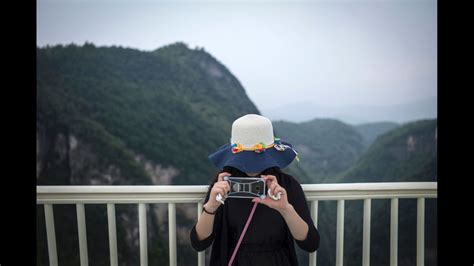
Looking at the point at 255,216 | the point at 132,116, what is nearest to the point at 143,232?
the point at 255,216

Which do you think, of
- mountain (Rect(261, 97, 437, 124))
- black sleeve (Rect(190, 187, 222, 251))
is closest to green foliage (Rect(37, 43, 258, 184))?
mountain (Rect(261, 97, 437, 124))

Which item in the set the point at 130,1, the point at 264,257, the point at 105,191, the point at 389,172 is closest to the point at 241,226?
the point at 264,257

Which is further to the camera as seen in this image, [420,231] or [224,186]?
[420,231]

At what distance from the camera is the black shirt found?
116cm

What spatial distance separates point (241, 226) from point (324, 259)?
16.5 feet

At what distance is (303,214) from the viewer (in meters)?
1.16

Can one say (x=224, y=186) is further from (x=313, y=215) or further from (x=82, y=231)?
(x=82, y=231)

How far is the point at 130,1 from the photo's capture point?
22.0ft

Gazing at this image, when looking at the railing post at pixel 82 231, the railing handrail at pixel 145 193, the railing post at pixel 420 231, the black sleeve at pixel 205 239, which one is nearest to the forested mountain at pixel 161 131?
the railing post at pixel 420 231

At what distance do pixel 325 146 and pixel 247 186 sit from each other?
8416 millimetres

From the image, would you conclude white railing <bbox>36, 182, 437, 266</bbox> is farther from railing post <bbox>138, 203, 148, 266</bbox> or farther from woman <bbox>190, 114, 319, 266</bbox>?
woman <bbox>190, 114, 319, 266</bbox>

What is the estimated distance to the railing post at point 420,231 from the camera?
1.50 meters

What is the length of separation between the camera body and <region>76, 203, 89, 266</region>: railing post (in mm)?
717
